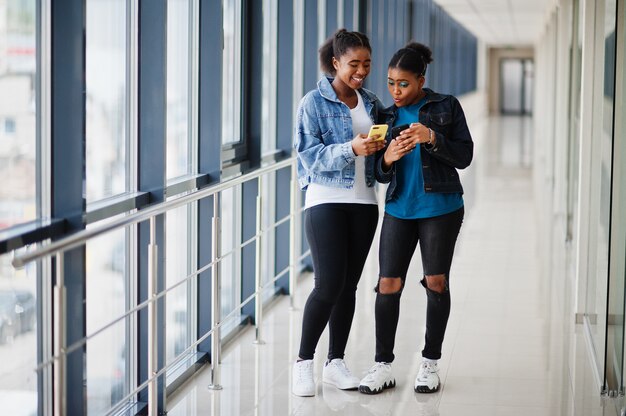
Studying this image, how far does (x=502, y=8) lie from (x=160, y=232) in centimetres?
891

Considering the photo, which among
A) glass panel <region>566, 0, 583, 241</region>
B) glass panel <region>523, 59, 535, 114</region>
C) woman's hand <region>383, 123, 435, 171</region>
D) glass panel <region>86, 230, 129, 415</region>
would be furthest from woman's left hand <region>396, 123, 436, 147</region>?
glass panel <region>523, 59, 535, 114</region>

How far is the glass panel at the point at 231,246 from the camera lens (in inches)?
145

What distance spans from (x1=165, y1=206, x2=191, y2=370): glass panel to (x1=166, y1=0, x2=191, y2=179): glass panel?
0.49 ft

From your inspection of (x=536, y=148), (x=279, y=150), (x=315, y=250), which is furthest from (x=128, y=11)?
(x=536, y=148)

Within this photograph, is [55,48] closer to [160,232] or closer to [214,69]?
[160,232]

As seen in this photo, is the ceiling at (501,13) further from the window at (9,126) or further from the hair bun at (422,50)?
the window at (9,126)

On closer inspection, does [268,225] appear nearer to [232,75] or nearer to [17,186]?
[232,75]

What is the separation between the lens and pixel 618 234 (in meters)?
2.70

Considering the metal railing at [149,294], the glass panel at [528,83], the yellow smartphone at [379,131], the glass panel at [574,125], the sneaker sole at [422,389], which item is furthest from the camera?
the glass panel at [528,83]

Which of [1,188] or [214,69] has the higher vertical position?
[214,69]

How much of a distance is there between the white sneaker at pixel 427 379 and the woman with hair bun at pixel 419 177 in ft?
0.54

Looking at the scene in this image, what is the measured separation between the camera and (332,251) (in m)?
2.56

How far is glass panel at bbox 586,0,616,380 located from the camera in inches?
115

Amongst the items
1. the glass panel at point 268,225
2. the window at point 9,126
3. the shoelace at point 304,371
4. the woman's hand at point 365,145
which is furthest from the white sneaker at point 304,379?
the glass panel at point 268,225
